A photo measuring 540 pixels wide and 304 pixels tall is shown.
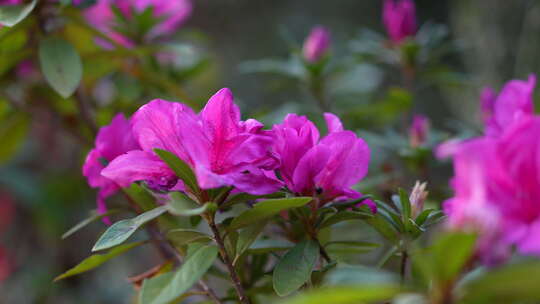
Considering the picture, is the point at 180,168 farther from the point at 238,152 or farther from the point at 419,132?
the point at 419,132

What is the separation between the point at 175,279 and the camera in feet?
2.16

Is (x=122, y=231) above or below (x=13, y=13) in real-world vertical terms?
below

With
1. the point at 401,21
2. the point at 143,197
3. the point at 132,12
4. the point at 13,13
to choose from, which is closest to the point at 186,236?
the point at 143,197

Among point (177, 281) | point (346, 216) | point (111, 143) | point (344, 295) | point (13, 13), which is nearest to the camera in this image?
point (344, 295)

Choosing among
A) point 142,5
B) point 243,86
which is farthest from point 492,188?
point 243,86

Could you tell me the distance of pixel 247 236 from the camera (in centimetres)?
77

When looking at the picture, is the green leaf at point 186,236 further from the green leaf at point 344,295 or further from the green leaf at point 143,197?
the green leaf at point 344,295

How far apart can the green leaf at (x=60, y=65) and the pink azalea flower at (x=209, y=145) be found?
13.1 inches

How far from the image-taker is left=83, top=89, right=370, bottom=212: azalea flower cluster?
70 cm

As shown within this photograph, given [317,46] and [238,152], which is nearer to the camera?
[238,152]

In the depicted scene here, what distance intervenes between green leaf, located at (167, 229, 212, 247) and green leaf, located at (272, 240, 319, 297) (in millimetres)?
Result: 102

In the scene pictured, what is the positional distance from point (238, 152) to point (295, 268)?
0.49 feet

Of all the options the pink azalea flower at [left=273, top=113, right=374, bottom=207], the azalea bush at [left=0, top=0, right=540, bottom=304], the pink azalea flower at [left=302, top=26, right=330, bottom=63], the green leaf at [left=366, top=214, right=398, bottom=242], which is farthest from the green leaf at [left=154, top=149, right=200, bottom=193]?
the pink azalea flower at [left=302, top=26, right=330, bottom=63]

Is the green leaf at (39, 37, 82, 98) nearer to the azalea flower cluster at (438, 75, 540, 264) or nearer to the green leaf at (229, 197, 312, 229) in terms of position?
the green leaf at (229, 197, 312, 229)
